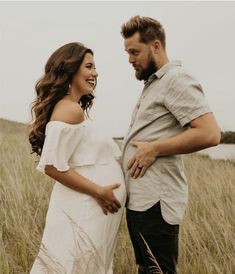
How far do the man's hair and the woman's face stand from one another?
325 mm

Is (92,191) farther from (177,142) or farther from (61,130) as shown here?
(177,142)

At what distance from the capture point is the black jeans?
2549 millimetres


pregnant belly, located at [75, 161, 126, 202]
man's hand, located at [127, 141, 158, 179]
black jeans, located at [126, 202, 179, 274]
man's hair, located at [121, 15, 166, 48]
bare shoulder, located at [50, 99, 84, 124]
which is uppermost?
man's hair, located at [121, 15, 166, 48]

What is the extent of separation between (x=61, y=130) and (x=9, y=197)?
239 centimetres

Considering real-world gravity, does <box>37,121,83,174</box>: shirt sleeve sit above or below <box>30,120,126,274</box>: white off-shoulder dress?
above

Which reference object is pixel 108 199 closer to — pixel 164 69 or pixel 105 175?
pixel 105 175

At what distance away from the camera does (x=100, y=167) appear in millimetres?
2764

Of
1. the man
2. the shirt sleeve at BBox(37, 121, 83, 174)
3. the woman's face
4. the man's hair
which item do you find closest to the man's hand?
the man

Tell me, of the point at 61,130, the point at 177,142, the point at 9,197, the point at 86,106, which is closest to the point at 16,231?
the point at 9,197

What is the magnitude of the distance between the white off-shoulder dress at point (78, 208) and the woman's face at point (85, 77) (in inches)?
11.3

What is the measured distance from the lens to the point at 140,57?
9.06ft

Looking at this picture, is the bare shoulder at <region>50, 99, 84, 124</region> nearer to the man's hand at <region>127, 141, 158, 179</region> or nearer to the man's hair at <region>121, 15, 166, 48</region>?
the man's hand at <region>127, 141, 158, 179</region>

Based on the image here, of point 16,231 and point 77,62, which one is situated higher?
point 77,62

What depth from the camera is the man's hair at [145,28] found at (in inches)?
108
